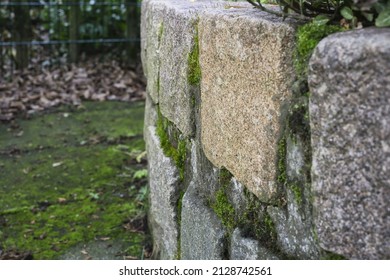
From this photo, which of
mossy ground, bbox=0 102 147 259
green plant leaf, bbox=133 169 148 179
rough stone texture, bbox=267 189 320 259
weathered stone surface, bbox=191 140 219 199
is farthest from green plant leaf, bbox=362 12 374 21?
green plant leaf, bbox=133 169 148 179

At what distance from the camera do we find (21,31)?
20.1 ft

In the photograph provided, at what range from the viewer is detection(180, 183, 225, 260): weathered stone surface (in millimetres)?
1697

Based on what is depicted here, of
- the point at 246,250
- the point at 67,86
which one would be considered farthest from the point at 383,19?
the point at 67,86

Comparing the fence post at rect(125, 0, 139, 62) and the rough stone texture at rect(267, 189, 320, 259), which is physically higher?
the rough stone texture at rect(267, 189, 320, 259)

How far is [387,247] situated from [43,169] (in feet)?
9.63

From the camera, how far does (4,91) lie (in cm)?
545

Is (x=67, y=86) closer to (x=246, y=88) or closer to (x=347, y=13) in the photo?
(x=246, y=88)

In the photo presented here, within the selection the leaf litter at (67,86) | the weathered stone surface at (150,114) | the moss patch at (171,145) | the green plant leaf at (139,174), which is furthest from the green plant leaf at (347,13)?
the leaf litter at (67,86)

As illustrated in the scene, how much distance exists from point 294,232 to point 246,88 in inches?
14.0

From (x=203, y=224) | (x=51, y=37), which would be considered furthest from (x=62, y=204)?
(x=51, y=37)

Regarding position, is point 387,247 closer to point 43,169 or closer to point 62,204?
point 62,204

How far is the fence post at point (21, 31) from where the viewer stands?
6.07 meters

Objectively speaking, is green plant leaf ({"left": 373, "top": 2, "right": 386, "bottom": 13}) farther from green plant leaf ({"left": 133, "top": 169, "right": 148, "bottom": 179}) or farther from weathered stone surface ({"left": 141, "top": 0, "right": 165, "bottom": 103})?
green plant leaf ({"left": 133, "top": 169, "right": 148, "bottom": 179})

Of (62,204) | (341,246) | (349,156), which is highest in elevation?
(349,156)
